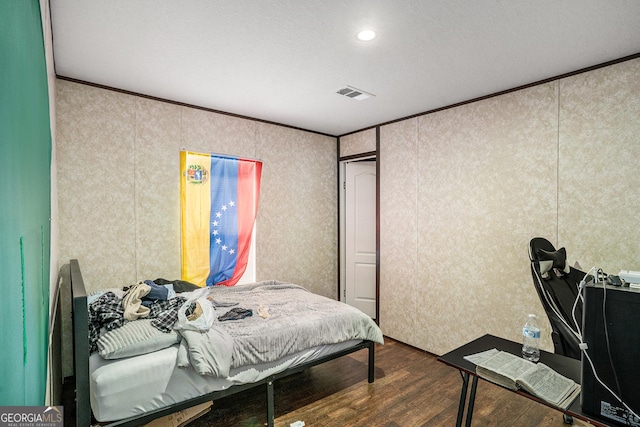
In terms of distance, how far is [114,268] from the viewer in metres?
3.00

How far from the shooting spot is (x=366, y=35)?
209 centimetres

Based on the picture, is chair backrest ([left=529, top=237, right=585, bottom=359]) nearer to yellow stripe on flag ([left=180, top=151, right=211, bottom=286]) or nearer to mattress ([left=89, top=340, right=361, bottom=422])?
mattress ([left=89, top=340, right=361, bottom=422])

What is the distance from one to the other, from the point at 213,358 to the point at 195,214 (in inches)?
71.1

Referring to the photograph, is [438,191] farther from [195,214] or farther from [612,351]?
[195,214]

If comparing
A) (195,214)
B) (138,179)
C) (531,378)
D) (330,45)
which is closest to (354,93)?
(330,45)

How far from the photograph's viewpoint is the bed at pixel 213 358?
5.79ft

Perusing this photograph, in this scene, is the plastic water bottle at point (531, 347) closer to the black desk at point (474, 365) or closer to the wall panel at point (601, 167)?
the black desk at point (474, 365)

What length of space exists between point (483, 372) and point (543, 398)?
0.27 meters

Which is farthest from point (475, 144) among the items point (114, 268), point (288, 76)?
point (114, 268)

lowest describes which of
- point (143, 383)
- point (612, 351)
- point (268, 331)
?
point (143, 383)

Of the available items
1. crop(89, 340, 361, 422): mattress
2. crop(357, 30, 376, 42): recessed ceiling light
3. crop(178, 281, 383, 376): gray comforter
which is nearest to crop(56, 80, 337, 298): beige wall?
crop(178, 281, 383, 376): gray comforter

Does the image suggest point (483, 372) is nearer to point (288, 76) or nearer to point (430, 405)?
point (430, 405)

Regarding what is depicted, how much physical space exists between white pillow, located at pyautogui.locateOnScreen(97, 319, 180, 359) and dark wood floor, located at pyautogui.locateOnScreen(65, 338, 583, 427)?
2.63 ft

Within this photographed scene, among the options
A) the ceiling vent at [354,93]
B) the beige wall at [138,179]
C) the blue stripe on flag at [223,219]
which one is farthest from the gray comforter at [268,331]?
the ceiling vent at [354,93]
